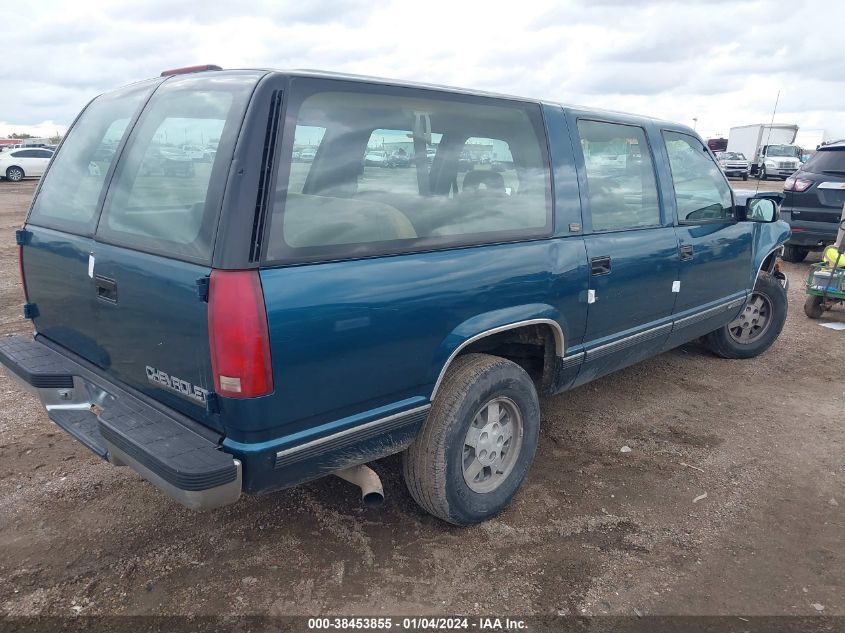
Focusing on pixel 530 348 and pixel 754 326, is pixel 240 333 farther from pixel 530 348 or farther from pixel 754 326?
pixel 754 326

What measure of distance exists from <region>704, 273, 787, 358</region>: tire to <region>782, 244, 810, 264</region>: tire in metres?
5.49

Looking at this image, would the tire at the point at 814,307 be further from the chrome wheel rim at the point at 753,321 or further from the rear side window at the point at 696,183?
the rear side window at the point at 696,183

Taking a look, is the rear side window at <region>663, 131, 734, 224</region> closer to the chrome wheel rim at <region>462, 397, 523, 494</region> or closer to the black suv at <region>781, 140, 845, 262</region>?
the chrome wheel rim at <region>462, 397, 523, 494</region>

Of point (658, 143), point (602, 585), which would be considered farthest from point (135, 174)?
point (658, 143)

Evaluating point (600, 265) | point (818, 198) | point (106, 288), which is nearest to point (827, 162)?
point (818, 198)

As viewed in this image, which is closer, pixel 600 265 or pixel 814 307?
pixel 600 265

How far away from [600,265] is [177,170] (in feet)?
6.99

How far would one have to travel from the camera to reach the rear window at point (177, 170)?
214 centimetres

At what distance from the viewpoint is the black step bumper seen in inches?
81.0

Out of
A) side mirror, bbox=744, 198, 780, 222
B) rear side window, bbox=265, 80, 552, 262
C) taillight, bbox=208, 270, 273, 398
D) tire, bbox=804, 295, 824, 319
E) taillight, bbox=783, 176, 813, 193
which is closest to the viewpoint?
taillight, bbox=208, 270, 273, 398

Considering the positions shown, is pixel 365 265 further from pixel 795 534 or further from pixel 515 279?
pixel 795 534

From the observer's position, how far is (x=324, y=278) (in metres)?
2.16

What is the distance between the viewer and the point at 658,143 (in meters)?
3.94

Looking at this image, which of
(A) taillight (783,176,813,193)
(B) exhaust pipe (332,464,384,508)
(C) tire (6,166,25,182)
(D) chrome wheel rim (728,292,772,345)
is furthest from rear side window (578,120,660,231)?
(C) tire (6,166,25,182)
